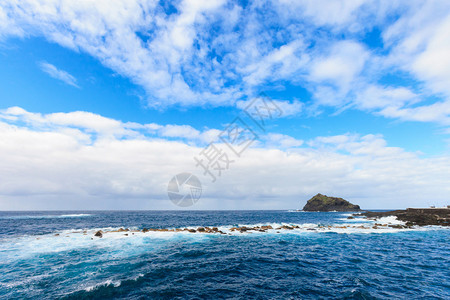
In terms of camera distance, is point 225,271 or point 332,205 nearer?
point 225,271

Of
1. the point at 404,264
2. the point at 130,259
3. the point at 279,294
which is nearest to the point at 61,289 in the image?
the point at 130,259

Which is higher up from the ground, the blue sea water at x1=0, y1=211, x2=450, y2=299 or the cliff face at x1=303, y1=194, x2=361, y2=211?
the cliff face at x1=303, y1=194, x2=361, y2=211

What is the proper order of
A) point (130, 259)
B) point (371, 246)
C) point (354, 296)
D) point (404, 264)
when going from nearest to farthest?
point (354, 296), point (404, 264), point (130, 259), point (371, 246)

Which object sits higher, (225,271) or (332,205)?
(332,205)

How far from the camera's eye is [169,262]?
965 inches

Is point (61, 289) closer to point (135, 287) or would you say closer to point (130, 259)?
point (135, 287)

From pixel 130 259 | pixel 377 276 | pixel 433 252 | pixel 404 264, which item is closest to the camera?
pixel 377 276

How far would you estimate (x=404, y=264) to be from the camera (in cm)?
2384

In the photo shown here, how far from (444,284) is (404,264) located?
6117mm

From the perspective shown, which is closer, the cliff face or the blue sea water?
the blue sea water

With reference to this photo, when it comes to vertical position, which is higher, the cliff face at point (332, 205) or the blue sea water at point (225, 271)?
the cliff face at point (332, 205)

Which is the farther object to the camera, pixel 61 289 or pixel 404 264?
pixel 404 264

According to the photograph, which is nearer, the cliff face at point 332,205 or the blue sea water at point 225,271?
the blue sea water at point 225,271

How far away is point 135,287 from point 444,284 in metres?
26.8
